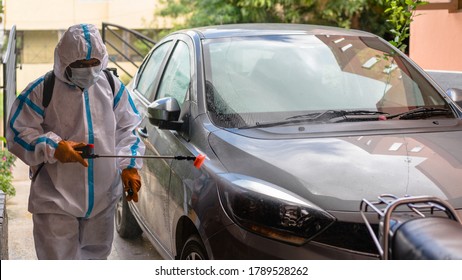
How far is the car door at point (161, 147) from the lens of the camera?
14.6 ft

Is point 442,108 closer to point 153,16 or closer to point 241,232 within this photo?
point 241,232

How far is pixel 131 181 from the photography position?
157 inches

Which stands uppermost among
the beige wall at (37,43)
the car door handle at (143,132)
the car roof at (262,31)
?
the car roof at (262,31)

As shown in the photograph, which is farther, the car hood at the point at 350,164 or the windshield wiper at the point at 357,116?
the windshield wiper at the point at 357,116

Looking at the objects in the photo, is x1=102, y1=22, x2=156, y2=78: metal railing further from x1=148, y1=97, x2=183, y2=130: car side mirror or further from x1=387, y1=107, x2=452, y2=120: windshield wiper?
x1=387, y1=107, x2=452, y2=120: windshield wiper

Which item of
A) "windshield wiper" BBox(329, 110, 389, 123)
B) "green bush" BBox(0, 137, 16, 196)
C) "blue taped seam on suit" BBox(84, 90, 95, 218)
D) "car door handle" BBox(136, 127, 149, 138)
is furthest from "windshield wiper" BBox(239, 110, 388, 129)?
"green bush" BBox(0, 137, 16, 196)

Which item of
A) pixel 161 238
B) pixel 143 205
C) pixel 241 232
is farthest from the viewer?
pixel 143 205

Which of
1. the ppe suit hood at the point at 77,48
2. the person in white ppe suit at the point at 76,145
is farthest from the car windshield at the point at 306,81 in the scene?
the ppe suit hood at the point at 77,48

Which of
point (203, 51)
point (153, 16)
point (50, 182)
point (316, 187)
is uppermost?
point (203, 51)

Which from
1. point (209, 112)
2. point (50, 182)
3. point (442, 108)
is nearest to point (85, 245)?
point (50, 182)

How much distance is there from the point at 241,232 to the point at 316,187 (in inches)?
15.3

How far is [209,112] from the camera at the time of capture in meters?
4.22

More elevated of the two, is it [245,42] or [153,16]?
[245,42]

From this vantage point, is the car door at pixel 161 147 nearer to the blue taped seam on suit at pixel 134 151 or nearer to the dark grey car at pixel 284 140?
the dark grey car at pixel 284 140
